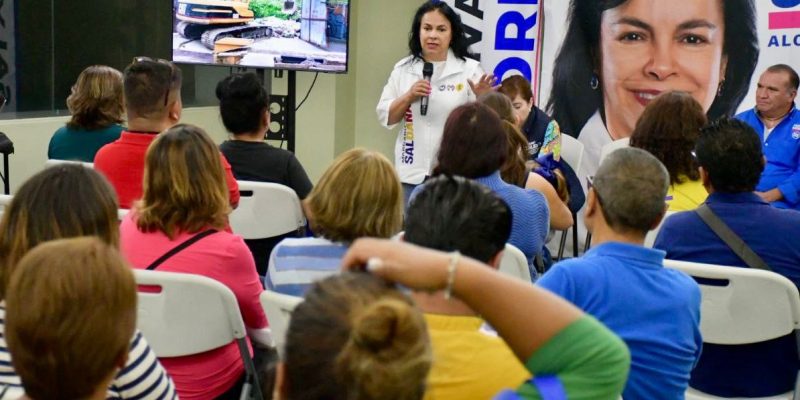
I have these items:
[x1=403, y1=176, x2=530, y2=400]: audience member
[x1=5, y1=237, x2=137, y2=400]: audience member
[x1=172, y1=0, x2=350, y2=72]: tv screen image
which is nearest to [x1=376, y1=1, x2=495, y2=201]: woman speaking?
[x1=172, y1=0, x2=350, y2=72]: tv screen image

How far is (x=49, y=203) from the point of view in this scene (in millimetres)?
1662

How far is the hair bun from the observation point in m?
0.92

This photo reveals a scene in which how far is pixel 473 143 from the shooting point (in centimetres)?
285

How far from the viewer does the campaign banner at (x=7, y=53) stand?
571 cm

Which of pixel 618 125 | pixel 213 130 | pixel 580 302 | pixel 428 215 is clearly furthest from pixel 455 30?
pixel 428 215

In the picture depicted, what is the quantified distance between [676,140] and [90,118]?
245 cm

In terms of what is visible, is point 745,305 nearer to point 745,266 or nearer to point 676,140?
point 745,266

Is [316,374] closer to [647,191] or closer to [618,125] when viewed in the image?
[647,191]

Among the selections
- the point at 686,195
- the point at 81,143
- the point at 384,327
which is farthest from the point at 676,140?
the point at 384,327

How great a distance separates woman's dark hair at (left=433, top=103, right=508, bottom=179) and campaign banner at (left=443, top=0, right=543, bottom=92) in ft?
9.84

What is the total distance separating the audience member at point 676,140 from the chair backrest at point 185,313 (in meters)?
1.78

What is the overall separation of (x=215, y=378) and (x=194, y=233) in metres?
0.38

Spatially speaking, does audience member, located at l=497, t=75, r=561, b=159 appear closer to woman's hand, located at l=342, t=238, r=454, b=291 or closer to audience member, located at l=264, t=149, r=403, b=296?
audience member, located at l=264, t=149, r=403, b=296

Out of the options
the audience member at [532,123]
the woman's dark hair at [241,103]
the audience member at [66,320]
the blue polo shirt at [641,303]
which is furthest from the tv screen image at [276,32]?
the audience member at [66,320]
